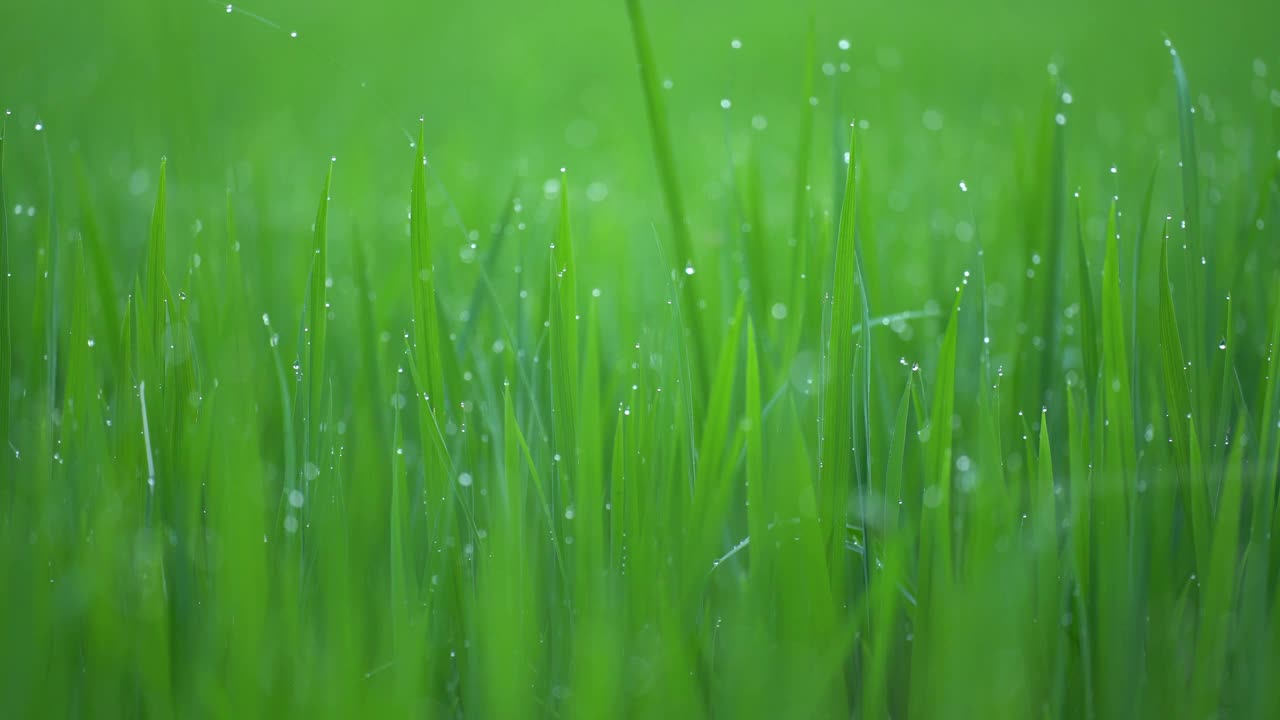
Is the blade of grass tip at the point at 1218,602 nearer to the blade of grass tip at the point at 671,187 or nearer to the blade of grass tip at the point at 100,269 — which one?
the blade of grass tip at the point at 671,187

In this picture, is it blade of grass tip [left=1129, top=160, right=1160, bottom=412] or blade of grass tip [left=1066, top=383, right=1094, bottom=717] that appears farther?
blade of grass tip [left=1129, top=160, right=1160, bottom=412]

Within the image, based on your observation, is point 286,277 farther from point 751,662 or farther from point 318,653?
point 751,662

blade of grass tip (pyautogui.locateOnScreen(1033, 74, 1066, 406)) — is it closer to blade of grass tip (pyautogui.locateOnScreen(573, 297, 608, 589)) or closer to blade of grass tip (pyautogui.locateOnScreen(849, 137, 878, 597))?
blade of grass tip (pyautogui.locateOnScreen(849, 137, 878, 597))

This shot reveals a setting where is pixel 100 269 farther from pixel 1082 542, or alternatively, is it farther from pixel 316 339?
pixel 1082 542

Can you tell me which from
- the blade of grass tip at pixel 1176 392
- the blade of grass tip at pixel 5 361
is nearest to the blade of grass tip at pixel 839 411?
the blade of grass tip at pixel 1176 392

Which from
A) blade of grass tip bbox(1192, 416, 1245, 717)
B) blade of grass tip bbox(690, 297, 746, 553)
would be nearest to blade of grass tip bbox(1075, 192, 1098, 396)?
blade of grass tip bbox(1192, 416, 1245, 717)
